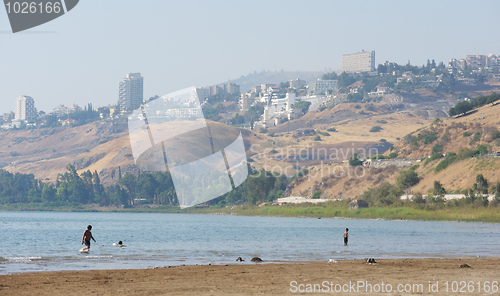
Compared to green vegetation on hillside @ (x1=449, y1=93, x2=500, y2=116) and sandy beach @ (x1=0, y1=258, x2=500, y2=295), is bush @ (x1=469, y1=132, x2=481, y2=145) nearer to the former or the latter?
green vegetation on hillside @ (x1=449, y1=93, x2=500, y2=116)

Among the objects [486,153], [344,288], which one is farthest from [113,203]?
[344,288]

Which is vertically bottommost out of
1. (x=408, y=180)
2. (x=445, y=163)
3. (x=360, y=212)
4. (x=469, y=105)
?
(x=360, y=212)

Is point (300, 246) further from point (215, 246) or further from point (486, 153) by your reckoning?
point (486, 153)

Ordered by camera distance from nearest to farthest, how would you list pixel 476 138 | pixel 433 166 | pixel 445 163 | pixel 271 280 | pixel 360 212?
pixel 271 280, pixel 360 212, pixel 445 163, pixel 433 166, pixel 476 138

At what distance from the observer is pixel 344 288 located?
20.6 metres

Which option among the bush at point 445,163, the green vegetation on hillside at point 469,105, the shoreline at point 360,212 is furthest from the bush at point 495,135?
the shoreline at point 360,212

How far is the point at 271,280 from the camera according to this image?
2286cm

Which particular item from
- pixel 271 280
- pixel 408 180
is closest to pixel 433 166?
pixel 408 180

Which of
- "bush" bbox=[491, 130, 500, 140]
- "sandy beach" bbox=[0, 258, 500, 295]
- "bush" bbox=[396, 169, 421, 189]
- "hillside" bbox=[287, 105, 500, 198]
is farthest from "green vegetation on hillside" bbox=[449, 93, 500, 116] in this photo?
"sandy beach" bbox=[0, 258, 500, 295]

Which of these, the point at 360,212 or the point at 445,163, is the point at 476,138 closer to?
the point at 445,163

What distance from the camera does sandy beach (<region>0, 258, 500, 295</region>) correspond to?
20.1 meters

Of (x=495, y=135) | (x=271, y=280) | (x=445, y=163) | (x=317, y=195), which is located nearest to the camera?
(x=271, y=280)

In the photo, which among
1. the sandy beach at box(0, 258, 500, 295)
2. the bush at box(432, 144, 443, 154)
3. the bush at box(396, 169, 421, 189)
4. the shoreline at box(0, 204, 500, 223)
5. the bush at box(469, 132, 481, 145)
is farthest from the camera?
the bush at box(432, 144, 443, 154)

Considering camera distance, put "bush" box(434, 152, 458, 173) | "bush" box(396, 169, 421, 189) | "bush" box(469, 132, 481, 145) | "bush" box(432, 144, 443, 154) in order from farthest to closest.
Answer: "bush" box(432, 144, 443, 154)
"bush" box(469, 132, 481, 145)
"bush" box(396, 169, 421, 189)
"bush" box(434, 152, 458, 173)
